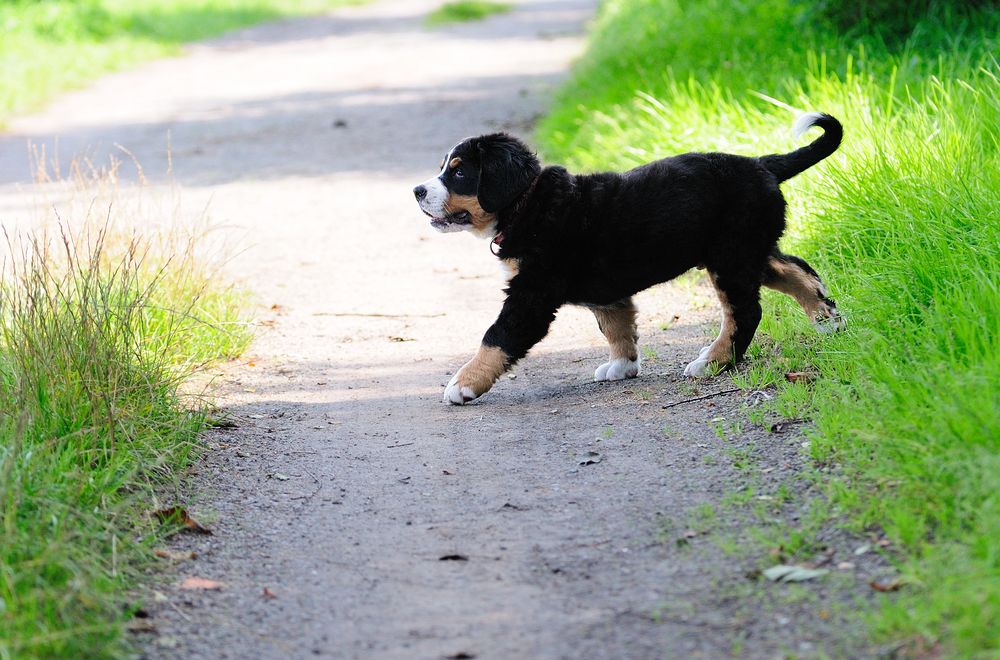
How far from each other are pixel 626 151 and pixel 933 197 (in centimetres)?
354

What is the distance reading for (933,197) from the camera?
18.0 feet

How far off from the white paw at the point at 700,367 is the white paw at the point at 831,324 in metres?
0.51

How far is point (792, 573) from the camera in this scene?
11.4 feet

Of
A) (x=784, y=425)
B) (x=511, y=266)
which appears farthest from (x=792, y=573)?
(x=511, y=266)

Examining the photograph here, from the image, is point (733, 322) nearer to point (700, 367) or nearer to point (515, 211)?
point (700, 367)

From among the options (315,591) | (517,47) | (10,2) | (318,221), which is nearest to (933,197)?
(315,591)

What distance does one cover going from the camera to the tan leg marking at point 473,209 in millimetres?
5453

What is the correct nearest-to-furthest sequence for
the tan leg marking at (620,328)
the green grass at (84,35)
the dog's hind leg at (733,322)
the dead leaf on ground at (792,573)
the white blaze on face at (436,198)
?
1. the dead leaf on ground at (792,573)
2. the dog's hind leg at (733,322)
3. the white blaze on face at (436,198)
4. the tan leg marking at (620,328)
5. the green grass at (84,35)

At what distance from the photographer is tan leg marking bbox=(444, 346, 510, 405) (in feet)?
17.3

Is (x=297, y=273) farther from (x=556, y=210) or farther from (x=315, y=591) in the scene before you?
(x=315, y=591)

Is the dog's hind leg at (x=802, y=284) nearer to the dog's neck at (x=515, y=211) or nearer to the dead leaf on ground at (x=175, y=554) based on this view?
the dog's neck at (x=515, y=211)

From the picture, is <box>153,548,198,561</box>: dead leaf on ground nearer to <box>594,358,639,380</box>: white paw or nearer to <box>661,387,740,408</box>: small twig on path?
<box>661,387,740,408</box>: small twig on path

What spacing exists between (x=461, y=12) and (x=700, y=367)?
2164cm

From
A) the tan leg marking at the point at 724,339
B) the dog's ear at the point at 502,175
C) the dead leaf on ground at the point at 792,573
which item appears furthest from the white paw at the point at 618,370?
the dead leaf on ground at the point at 792,573
